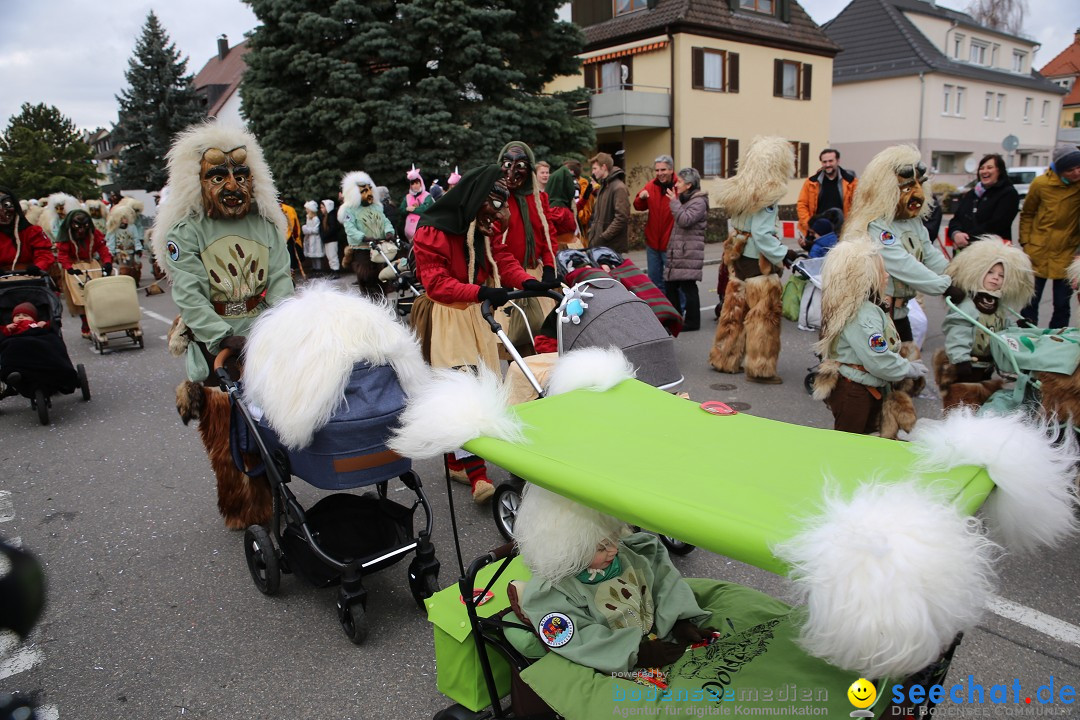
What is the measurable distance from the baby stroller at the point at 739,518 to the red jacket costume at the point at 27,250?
686 centimetres

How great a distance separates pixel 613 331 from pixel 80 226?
947 centimetres

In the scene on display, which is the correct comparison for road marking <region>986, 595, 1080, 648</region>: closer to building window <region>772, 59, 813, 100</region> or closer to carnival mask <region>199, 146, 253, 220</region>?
carnival mask <region>199, 146, 253, 220</region>

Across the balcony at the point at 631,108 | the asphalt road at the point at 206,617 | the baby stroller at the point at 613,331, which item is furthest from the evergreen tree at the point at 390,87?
the baby stroller at the point at 613,331

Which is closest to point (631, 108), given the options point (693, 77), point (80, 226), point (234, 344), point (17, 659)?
point (693, 77)

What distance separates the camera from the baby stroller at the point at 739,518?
146 cm

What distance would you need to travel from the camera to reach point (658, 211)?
9031mm

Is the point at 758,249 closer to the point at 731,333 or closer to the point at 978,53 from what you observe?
the point at 731,333

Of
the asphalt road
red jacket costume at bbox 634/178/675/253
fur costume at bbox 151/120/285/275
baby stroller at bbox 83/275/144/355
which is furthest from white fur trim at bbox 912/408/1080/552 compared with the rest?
baby stroller at bbox 83/275/144/355

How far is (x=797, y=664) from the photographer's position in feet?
7.19

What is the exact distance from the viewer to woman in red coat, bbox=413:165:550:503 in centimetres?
429

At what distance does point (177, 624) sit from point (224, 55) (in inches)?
2225

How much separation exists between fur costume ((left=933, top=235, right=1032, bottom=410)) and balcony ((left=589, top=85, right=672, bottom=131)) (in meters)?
19.3

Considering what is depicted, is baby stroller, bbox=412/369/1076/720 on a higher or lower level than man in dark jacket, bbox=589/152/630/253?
lower

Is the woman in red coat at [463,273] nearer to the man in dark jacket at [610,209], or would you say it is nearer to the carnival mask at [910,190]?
the carnival mask at [910,190]
